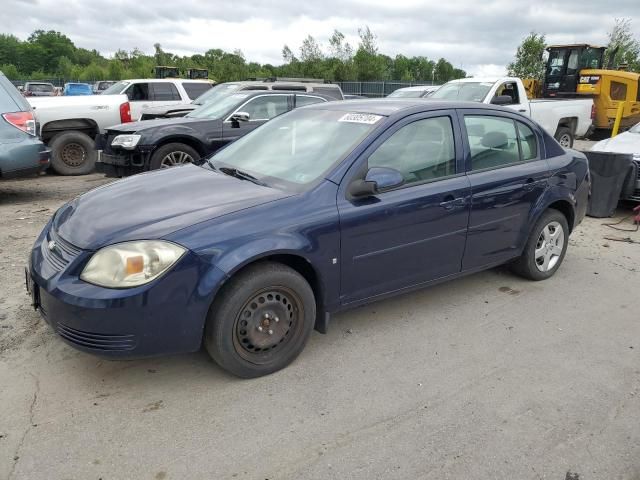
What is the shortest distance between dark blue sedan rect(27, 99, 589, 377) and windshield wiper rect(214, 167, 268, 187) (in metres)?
0.02

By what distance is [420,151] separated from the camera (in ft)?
12.8

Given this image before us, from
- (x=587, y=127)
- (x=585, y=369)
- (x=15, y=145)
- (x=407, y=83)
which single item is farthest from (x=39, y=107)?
(x=407, y=83)

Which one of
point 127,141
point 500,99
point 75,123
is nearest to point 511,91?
point 500,99

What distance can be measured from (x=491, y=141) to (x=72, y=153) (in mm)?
8541

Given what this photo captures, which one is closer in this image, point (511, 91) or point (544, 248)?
point (544, 248)

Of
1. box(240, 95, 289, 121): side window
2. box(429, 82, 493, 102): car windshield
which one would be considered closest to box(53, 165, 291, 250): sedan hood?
box(240, 95, 289, 121): side window

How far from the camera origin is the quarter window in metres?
4.18

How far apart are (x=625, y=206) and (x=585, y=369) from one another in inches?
223

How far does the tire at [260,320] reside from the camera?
301cm

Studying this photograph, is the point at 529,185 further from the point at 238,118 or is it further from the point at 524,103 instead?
the point at 524,103

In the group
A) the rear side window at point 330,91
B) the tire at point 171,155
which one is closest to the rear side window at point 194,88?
the rear side window at point 330,91

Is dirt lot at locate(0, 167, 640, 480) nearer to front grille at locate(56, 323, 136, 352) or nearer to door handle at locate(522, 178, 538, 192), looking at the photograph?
front grille at locate(56, 323, 136, 352)

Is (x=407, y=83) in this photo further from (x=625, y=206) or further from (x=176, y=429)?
(x=176, y=429)

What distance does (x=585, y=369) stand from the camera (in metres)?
3.45
